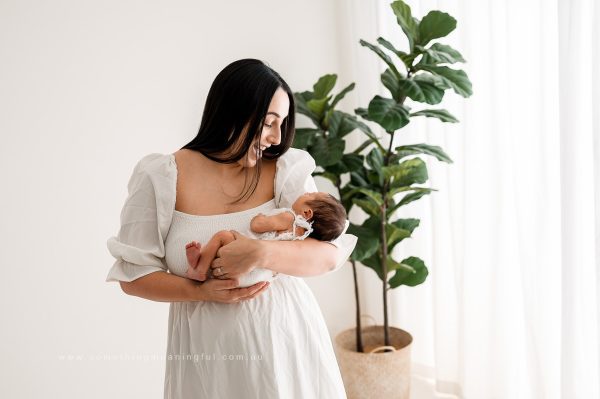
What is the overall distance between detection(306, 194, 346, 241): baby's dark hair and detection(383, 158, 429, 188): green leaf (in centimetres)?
91

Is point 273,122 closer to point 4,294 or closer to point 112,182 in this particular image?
point 112,182

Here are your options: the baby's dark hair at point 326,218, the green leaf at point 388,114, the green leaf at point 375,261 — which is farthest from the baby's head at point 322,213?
the green leaf at point 375,261

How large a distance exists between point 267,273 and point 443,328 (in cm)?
158

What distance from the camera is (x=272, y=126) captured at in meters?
1.43

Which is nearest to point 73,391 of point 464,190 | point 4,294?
point 4,294

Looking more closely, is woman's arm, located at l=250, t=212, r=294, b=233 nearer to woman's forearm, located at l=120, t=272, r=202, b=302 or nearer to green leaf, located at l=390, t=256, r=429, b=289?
woman's forearm, located at l=120, t=272, r=202, b=302

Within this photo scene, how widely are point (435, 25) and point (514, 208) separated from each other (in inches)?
31.3

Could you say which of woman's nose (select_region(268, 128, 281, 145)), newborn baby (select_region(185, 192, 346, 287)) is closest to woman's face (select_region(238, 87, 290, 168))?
woman's nose (select_region(268, 128, 281, 145))

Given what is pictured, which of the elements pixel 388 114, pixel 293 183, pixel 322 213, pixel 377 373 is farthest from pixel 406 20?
pixel 377 373

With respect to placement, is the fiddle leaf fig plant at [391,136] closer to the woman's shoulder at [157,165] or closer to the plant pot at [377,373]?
the plant pot at [377,373]

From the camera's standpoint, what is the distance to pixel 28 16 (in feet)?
6.88

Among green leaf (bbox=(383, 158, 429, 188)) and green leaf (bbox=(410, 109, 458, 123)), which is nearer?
green leaf (bbox=(410, 109, 458, 123))

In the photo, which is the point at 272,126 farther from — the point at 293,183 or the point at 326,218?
the point at 326,218

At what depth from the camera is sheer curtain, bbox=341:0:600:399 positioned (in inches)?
76.0
